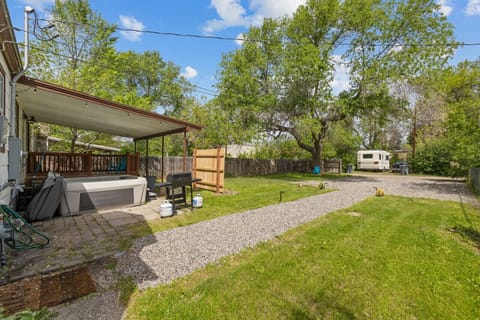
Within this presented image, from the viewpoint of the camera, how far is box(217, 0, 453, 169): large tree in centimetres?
1203

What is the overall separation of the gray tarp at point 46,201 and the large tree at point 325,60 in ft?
35.1

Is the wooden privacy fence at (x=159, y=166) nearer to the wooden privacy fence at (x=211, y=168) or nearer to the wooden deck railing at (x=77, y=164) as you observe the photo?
the wooden deck railing at (x=77, y=164)

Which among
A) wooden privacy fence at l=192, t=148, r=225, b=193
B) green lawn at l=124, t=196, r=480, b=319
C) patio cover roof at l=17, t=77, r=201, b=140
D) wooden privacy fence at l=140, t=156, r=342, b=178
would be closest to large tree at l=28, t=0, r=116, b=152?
wooden privacy fence at l=140, t=156, r=342, b=178

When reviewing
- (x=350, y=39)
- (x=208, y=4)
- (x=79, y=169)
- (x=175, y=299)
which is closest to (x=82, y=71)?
(x=79, y=169)

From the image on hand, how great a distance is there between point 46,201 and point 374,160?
23815mm

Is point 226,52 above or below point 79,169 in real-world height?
above

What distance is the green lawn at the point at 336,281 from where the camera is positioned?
6.39 ft

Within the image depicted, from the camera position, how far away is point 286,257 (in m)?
2.97

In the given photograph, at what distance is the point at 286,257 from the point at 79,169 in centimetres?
836

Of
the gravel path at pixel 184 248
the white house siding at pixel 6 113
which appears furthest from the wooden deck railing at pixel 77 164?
the gravel path at pixel 184 248

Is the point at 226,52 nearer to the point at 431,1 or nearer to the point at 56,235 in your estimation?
the point at 431,1

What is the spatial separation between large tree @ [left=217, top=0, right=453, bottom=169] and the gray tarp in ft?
35.1

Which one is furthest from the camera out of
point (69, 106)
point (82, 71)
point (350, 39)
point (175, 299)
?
point (350, 39)

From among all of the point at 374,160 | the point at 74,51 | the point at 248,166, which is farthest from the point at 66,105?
the point at 374,160
